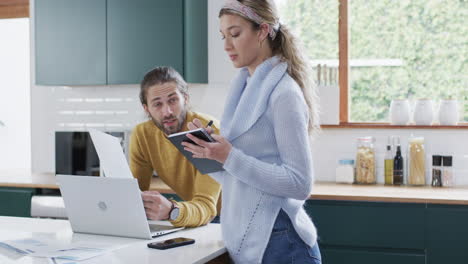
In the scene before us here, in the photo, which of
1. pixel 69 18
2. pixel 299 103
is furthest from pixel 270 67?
pixel 69 18

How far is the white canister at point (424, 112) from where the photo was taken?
362cm

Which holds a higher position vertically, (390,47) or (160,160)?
(390,47)

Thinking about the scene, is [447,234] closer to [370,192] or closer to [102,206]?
[370,192]

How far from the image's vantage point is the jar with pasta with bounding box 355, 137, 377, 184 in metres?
3.65

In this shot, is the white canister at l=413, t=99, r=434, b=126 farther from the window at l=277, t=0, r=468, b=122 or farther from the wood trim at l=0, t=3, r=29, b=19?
the wood trim at l=0, t=3, r=29, b=19

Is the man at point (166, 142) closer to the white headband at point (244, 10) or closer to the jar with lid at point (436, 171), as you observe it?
the white headband at point (244, 10)

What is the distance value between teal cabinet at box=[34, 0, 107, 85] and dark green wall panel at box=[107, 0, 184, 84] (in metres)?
0.08

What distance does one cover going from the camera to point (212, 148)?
1.69 meters

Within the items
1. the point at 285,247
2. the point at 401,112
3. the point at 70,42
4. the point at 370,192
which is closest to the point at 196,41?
the point at 70,42

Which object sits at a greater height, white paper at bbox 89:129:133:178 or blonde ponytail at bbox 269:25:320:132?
blonde ponytail at bbox 269:25:320:132

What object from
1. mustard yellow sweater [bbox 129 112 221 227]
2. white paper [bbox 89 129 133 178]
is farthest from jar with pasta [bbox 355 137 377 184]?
white paper [bbox 89 129 133 178]

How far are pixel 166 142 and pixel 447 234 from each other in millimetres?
1479

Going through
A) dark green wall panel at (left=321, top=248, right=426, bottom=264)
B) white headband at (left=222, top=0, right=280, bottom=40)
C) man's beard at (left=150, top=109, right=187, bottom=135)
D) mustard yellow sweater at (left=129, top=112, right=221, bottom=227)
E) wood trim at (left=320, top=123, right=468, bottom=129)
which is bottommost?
dark green wall panel at (left=321, top=248, right=426, bottom=264)

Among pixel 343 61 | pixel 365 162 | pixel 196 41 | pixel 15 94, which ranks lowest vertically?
pixel 365 162
